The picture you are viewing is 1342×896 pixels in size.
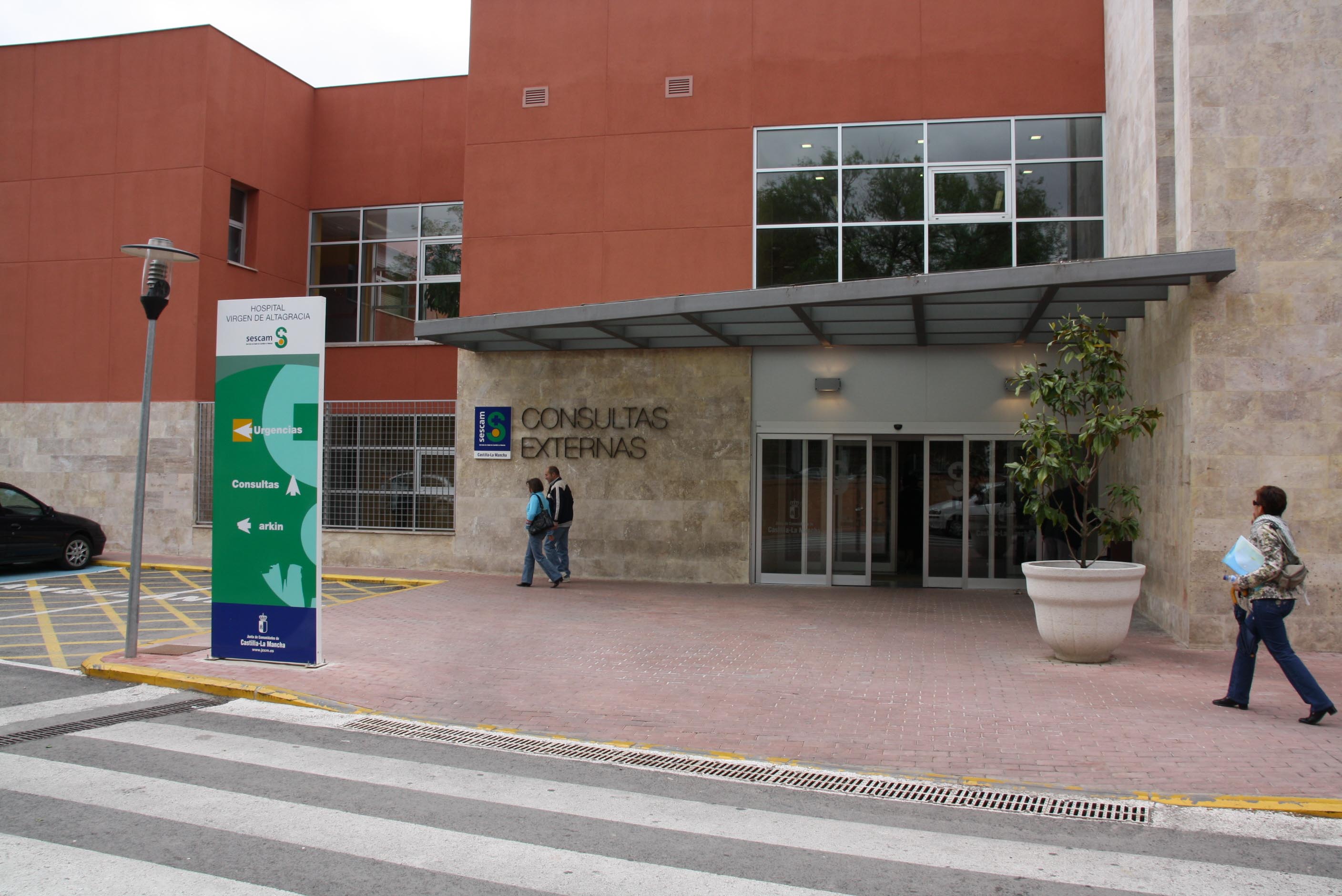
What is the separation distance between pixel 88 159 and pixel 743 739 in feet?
62.0

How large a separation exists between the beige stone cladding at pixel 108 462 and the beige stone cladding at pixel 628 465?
19.7 ft

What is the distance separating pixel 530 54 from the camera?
656 inches

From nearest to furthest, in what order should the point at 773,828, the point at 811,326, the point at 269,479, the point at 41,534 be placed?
the point at 773,828, the point at 269,479, the point at 811,326, the point at 41,534

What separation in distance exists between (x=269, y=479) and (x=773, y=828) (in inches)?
223

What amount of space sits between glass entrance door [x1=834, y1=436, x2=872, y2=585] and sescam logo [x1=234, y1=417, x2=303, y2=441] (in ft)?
28.8

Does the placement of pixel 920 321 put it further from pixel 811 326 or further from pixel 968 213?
pixel 968 213

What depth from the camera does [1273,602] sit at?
7.19m

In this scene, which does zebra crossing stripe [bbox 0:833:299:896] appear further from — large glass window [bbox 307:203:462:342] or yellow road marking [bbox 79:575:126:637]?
large glass window [bbox 307:203:462:342]

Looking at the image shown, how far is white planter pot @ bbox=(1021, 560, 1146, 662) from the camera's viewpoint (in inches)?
359

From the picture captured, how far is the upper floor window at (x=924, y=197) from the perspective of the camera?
14906 mm

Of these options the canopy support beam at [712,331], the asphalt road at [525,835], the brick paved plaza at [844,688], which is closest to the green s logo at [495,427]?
the canopy support beam at [712,331]

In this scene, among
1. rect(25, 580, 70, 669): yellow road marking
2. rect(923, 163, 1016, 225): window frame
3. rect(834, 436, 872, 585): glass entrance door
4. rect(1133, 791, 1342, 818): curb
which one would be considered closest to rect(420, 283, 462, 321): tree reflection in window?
rect(25, 580, 70, 669): yellow road marking

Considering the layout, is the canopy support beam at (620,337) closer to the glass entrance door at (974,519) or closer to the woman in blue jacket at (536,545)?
the woman in blue jacket at (536,545)

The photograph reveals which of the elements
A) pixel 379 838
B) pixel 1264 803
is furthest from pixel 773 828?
pixel 1264 803
